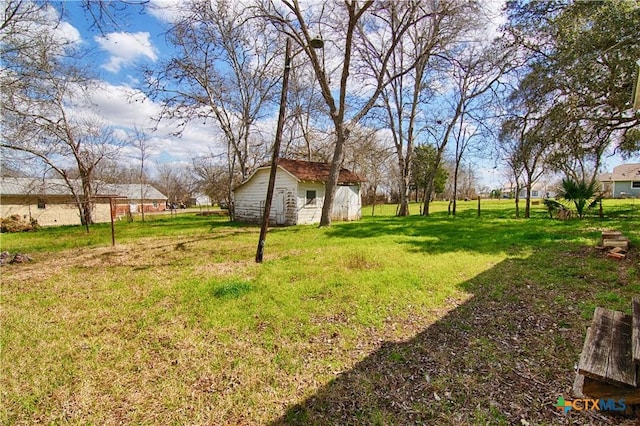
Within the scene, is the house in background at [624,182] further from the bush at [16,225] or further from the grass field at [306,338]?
the bush at [16,225]

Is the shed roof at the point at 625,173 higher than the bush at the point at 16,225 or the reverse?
higher

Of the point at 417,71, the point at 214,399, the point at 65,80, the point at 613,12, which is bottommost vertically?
the point at 214,399

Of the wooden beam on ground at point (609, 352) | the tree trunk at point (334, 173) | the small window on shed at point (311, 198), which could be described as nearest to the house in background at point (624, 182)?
the small window on shed at point (311, 198)

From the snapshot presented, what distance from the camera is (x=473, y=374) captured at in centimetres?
291

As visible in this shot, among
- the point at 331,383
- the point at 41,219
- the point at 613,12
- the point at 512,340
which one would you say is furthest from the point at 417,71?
the point at 41,219

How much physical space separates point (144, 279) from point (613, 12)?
13.2 metres

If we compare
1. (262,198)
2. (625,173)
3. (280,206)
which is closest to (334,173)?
(280,206)

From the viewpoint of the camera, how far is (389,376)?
2949mm

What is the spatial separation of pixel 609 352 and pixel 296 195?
557 inches

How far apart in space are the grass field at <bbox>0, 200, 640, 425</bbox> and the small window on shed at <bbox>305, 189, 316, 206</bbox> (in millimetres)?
9177

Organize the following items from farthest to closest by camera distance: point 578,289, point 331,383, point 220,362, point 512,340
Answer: point 578,289 < point 512,340 < point 220,362 < point 331,383

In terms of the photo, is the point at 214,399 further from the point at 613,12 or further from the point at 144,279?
the point at 613,12

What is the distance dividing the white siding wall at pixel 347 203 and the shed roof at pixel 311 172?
56cm

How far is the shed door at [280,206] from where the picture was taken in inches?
643
